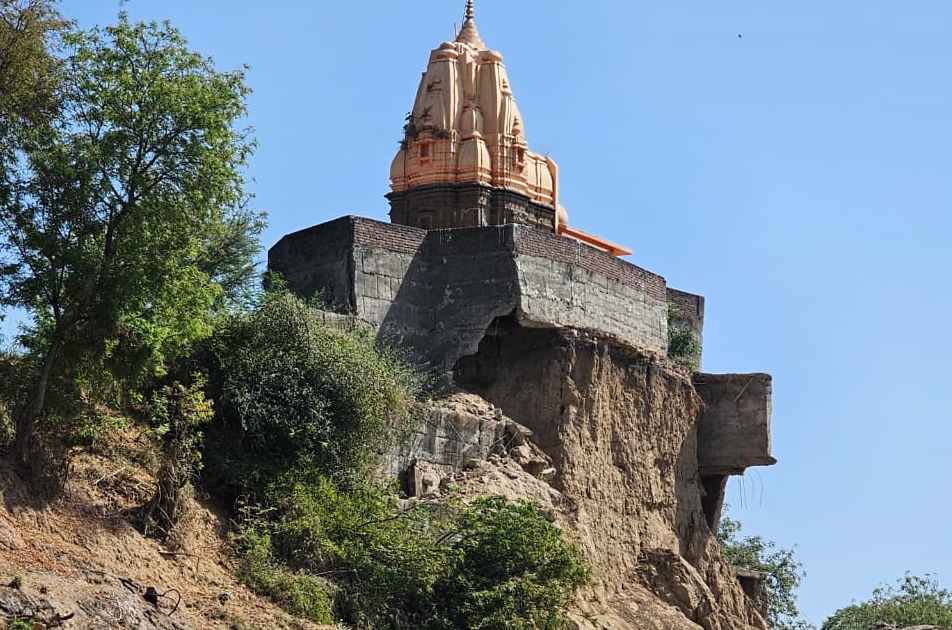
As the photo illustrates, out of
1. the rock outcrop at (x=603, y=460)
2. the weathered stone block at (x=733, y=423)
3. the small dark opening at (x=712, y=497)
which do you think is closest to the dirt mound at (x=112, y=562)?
the rock outcrop at (x=603, y=460)

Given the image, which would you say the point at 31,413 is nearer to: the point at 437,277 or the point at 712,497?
the point at 437,277

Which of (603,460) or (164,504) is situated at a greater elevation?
(603,460)

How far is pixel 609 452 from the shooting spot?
80.0 ft

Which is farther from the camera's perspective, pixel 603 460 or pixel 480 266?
pixel 603 460

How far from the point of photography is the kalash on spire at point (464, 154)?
92.4 ft

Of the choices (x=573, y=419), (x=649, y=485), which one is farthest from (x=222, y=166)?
(x=649, y=485)

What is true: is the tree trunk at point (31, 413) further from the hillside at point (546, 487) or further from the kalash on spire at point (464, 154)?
the kalash on spire at point (464, 154)

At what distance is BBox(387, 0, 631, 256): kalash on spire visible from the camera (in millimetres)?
28172

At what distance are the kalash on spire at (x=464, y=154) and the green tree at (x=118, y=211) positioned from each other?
10.2 metres

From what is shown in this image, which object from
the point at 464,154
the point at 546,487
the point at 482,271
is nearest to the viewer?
the point at 546,487

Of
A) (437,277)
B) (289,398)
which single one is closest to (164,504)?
(289,398)

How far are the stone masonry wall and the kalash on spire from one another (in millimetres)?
4370

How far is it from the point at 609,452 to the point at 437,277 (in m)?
3.23

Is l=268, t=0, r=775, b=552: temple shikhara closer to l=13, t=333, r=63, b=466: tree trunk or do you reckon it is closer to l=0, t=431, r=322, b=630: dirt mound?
l=0, t=431, r=322, b=630: dirt mound
